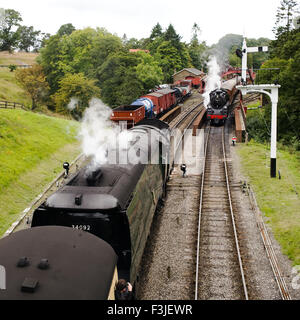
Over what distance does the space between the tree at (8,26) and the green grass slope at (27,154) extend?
45209 millimetres

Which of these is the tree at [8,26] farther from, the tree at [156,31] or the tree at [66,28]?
the tree at [156,31]

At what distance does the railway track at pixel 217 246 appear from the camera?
9.82 m

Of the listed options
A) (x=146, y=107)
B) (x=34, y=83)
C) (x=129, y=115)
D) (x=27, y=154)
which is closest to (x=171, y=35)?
(x=34, y=83)

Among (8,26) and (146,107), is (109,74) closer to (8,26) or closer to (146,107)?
(146,107)

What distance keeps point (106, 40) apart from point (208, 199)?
118 feet

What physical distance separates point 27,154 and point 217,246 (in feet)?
46.1

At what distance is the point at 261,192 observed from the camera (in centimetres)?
1689

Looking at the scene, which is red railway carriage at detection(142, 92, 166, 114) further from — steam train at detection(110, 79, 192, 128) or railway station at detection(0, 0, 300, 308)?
railway station at detection(0, 0, 300, 308)

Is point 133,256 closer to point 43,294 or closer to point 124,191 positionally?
point 124,191

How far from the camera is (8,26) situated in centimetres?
6744

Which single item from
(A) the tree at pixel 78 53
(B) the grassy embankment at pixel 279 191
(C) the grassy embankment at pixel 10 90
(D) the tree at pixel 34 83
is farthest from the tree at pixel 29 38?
(B) the grassy embankment at pixel 279 191

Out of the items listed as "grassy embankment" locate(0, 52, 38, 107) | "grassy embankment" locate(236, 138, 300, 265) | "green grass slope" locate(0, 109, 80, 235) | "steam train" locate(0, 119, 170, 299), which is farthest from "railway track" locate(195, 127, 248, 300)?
"grassy embankment" locate(0, 52, 38, 107)

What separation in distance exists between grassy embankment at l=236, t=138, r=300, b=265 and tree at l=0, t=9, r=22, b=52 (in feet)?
190

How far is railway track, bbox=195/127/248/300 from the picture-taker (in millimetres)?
9820
